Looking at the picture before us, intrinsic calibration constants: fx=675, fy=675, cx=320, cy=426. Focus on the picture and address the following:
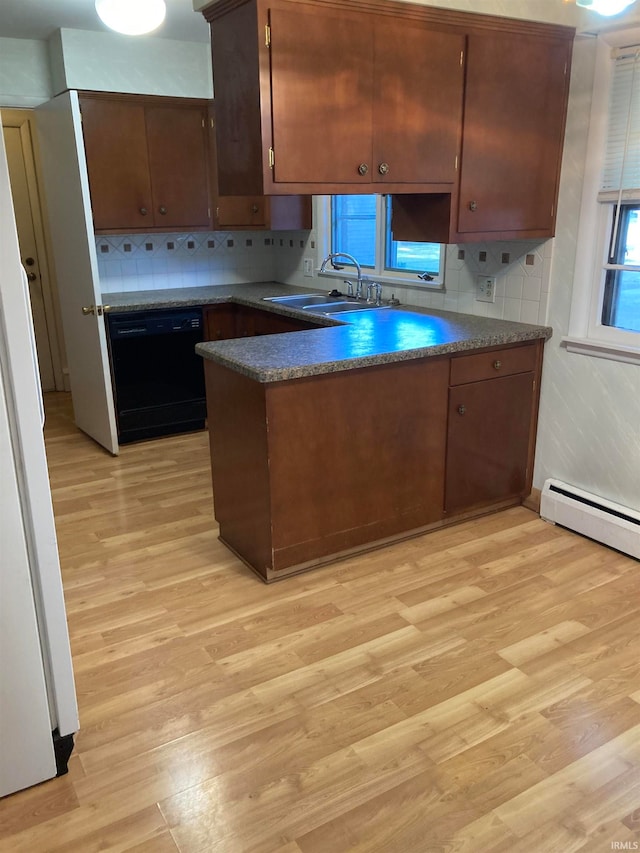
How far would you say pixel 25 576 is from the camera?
5.34ft

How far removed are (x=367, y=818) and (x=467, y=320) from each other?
7.76ft

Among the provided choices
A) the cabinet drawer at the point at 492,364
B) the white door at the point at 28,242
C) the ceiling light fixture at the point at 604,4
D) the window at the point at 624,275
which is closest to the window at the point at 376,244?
the cabinet drawer at the point at 492,364

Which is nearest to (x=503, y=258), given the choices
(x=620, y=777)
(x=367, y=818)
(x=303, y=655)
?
(x=303, y=655)

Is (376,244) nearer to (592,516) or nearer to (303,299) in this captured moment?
(303,299)

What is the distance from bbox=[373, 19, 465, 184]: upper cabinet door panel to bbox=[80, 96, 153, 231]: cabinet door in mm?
2160

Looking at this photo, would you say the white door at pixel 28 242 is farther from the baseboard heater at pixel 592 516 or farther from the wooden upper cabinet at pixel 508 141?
the baseboard heater at pixel 592 516

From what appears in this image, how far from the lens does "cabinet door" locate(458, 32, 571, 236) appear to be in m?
2.84

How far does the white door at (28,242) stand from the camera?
512cm

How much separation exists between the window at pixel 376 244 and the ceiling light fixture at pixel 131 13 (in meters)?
1.55

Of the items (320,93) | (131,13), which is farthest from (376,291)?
(131,13)

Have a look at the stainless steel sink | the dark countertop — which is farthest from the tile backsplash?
the stainless steel sink

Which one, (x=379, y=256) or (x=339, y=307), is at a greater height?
(x=379, y=256)

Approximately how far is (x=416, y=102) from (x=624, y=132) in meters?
0.86

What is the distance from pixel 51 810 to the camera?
1.71 m
